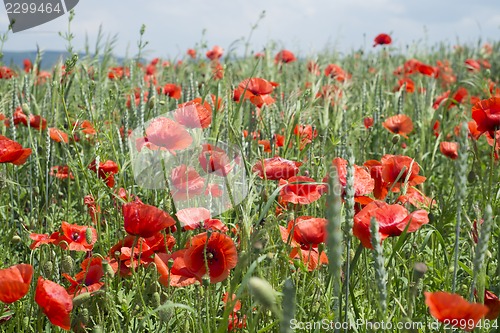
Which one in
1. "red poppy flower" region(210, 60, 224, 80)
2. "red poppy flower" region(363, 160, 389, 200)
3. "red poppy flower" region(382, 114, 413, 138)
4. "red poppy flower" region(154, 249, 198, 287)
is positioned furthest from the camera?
"red poppy flower" region(382, 114, 413, 138)

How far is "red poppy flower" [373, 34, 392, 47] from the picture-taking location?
16.3ft

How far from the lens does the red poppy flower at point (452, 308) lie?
3.15 feet

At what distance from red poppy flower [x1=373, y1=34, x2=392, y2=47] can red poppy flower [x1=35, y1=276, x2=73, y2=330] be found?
4193mm

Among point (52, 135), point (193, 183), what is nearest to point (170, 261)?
point (193, 183)

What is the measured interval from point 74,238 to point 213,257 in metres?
0.51

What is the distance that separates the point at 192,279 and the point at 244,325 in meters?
0.25

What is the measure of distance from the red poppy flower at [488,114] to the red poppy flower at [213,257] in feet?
3.00

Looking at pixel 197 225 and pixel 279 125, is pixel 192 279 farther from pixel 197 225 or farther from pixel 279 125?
pixel 279 125

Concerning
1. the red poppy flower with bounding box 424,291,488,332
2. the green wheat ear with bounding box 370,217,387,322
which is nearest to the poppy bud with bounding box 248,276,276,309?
the green wheat ear with bounding box 370,217,387,322

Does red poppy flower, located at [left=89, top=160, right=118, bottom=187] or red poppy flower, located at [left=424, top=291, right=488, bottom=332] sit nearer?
red poppy flower, located at [left=424, top=291, right=488, bottom=332]

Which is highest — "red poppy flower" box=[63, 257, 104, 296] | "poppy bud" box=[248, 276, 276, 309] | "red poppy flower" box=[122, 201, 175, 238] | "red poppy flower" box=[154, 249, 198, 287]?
"poppy bud" box=[248, 276, 276, 309]

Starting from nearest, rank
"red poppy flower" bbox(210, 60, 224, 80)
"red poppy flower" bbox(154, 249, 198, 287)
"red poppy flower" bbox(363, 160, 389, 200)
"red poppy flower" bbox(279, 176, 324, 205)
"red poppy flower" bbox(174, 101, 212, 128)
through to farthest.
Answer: "red poppy flower" bbox(154, 249, 198, 287)
"red poppy flower" bbox(279, 176, 324, 205)
"red poppy flower" bbox(363, 160, 389, 200)
"red poppy flower" bbox(174, 101, 212, 128)
"red poppy flower" bbox(210, 60, 224, 80)

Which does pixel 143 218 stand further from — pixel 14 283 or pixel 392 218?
pixel 392 218

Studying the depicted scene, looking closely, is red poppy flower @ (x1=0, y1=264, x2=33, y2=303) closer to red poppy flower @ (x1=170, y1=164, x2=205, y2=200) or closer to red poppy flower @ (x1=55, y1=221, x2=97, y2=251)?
red poppy flower @ (x1=55, y1=221, x2=97, y2=251)
